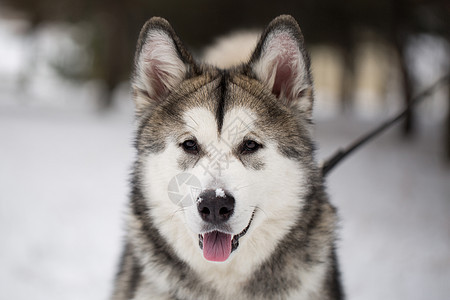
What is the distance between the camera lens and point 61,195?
229 inches

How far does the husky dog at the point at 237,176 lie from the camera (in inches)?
78.7

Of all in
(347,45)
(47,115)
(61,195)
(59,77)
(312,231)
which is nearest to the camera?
(312,231)

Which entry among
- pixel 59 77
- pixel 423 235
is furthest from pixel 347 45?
pixel 59 77

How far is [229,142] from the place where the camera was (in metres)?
2.04

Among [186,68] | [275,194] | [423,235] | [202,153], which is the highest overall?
[186,68]

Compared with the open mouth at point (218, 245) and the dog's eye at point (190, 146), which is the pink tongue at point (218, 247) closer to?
the open mouth at point (218, 245)

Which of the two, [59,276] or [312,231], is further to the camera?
[59,276]

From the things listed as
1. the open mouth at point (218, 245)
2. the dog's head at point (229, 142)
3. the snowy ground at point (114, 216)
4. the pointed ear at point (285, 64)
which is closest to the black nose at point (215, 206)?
the dog's head at point (229, 142)

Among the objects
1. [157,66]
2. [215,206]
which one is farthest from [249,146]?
[157,66]

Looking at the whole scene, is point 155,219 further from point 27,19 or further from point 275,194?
point 27,19

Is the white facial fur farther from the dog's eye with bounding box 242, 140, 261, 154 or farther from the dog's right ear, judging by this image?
the dog's right ear

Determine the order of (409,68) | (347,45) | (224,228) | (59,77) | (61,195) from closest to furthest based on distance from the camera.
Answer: (224,228) → (61,195) → (409,68) → (347,45) → (59,77)

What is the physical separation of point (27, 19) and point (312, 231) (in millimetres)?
16765

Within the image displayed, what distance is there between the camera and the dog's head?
6.27 ft
